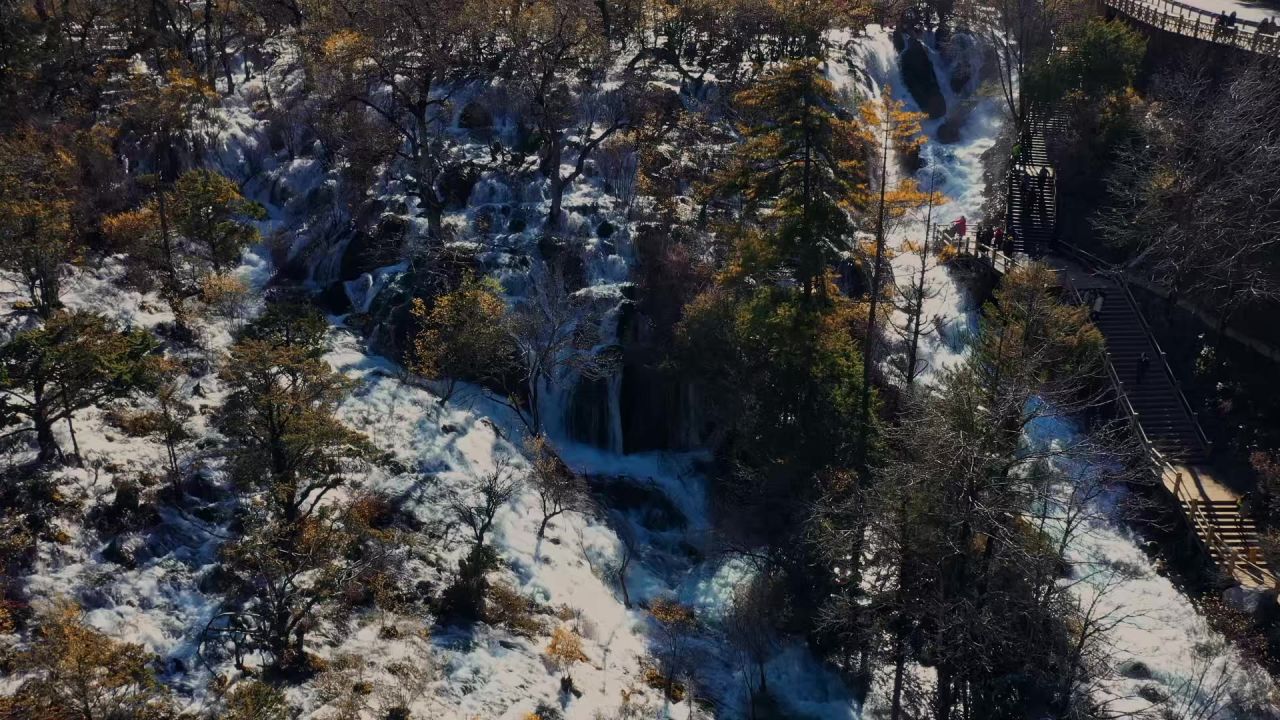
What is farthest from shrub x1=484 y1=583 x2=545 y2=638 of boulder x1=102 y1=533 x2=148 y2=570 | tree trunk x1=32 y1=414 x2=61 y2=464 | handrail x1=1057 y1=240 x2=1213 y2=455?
handrail x1=1057 y1=240 x2=1213 y2=455

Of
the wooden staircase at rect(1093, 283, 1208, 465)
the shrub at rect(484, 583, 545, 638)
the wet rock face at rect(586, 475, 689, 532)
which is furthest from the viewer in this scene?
the wet rock face at rect(586, 475, 689, 532)

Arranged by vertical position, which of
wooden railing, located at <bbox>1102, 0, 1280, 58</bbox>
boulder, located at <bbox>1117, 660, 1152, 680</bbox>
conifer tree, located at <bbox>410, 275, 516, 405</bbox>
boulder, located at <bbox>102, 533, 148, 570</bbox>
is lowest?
boulder, located at <bbox>1117, 660, 1152, 680</bbox>

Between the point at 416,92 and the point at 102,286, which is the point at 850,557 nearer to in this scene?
the point at 102,286

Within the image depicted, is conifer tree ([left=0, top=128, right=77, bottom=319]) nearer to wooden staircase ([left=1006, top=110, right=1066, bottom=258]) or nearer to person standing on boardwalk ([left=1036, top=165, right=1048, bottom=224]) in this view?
wooden staircase ([left=1006, top=110, right=1066, bottom=258])

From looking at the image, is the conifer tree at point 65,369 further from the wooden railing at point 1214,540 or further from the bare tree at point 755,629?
the wooden railing at point 1214,540

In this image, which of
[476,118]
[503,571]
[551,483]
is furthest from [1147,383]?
[476,118]

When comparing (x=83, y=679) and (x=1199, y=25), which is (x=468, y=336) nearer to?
(x=83, y=679)

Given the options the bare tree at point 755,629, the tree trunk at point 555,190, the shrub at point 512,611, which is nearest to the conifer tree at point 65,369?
the shrub at point 512,611
